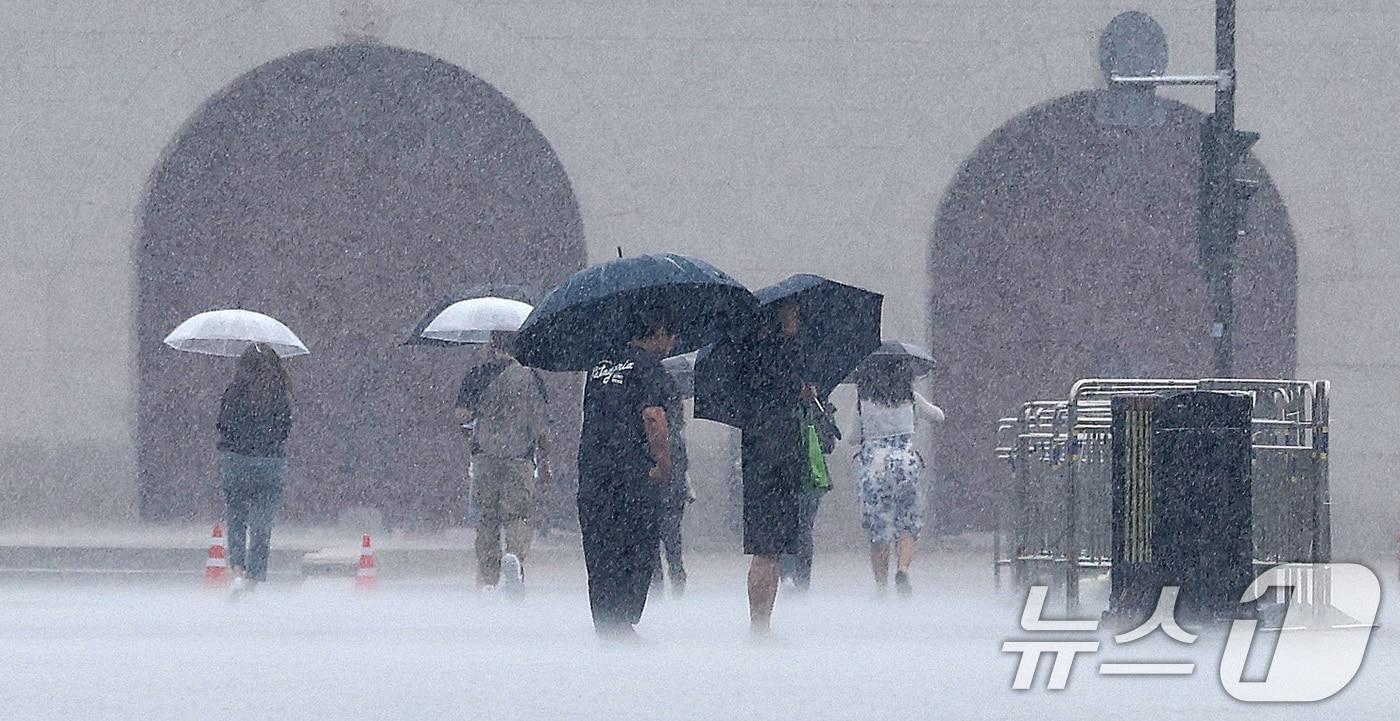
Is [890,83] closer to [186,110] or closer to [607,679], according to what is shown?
[186,110]

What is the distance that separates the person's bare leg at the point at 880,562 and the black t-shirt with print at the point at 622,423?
5.07 m

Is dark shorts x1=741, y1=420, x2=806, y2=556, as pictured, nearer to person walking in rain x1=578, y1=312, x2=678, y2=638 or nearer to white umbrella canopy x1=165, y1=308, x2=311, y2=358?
person walking in rain x1=578, y1=312, x2=678, y2=638

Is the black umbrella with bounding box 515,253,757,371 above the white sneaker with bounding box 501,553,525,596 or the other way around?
above

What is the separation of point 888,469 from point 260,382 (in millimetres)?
4363

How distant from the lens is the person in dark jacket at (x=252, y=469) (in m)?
16.9

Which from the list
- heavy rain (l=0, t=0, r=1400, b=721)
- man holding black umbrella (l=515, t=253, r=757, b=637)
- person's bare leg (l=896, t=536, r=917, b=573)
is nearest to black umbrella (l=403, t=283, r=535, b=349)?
heavy rain (l=0, t=0, r=1400, b=721)

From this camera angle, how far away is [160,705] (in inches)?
385

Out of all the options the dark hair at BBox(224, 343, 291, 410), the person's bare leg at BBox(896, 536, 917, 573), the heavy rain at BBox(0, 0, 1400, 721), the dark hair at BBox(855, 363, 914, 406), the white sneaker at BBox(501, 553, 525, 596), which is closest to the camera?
the white sneaker at BBox(501, 553, 525, 596)

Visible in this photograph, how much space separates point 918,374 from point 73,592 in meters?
6.53

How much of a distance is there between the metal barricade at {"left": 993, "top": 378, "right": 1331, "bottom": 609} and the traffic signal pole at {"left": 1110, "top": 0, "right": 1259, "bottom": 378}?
67cm

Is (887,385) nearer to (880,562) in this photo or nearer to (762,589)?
(880,562)

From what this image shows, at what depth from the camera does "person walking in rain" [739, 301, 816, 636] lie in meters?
12.4

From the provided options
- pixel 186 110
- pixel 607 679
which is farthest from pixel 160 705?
pixel 186 110

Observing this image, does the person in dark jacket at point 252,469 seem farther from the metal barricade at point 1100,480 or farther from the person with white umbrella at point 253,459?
the metal barricade at point 1100,480
